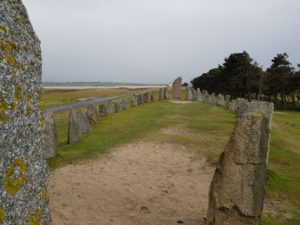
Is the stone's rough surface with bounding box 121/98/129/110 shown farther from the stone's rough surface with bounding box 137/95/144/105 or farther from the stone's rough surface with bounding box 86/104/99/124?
the stone's rough surface with bounding box 86/104/99/124

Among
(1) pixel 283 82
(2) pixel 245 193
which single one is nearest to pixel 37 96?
(2) pixel 245 193

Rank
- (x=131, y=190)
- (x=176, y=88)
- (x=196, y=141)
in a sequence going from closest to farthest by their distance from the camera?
(x=131, y=190) → (x=196, y=141) → (x=176, y=88)

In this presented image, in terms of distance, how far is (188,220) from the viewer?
26.4 feet

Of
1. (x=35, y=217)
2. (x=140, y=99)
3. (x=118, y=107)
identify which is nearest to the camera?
(x=35, y=217)

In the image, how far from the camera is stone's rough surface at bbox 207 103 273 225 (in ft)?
Answer: 22.0

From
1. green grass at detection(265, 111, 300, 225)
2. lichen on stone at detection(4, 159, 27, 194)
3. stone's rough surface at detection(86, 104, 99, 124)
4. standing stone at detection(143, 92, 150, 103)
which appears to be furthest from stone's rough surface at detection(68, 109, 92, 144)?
standing stone at detection(143, 92, 150, 103)

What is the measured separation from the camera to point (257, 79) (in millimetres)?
49844

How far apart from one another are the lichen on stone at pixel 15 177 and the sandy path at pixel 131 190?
5.47m

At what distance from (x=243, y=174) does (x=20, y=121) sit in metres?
5.18

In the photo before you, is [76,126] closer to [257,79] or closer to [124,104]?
[124,104]

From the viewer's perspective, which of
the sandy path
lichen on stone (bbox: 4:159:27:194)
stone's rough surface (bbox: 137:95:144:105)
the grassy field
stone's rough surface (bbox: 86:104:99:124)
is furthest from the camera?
stone's rough surface (bbox: 137:95:144:105)

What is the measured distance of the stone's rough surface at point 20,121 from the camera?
2176mm

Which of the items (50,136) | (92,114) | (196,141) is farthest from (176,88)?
(50,136)

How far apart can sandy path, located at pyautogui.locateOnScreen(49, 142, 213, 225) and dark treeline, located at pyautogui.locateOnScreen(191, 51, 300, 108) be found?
34040 millimetres
